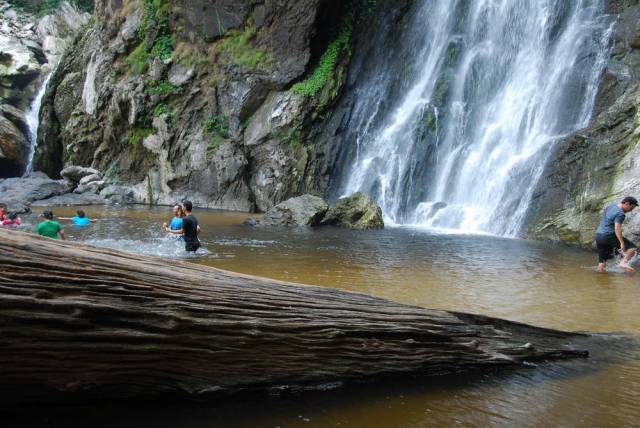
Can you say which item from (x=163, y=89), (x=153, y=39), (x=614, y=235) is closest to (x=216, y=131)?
(x=163, y=89)

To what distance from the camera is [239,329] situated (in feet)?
12.2

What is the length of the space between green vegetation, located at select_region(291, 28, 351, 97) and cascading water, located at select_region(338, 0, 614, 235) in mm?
1675

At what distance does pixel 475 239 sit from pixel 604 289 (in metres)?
6.23

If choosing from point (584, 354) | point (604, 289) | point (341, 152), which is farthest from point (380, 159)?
point (584, 354)

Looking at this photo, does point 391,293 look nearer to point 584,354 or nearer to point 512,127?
point 584,354

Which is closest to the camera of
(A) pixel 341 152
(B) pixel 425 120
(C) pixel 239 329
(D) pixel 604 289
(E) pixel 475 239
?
(C) pixel 239 329

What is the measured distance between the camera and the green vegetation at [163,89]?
2626 centimetres

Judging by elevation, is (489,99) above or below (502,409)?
above

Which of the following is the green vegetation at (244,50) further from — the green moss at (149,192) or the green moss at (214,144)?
the green moss at (149,192)

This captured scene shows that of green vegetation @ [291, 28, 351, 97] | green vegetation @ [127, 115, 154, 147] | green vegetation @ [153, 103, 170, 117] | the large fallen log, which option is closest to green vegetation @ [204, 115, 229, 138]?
green vegetation @ [153, 103, 170, 117]

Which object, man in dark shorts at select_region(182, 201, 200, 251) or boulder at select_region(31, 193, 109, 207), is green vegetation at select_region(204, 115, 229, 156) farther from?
man in dark shorts at select_region(182, 201, 200, 251)

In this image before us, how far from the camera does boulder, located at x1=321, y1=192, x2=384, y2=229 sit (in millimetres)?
17188

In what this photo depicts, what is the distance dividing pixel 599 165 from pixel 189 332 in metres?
13.2

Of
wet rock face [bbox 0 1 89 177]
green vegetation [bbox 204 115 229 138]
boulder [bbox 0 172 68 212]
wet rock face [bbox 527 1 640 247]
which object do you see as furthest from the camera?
wet rock face [bbox 0 1 89 177]
